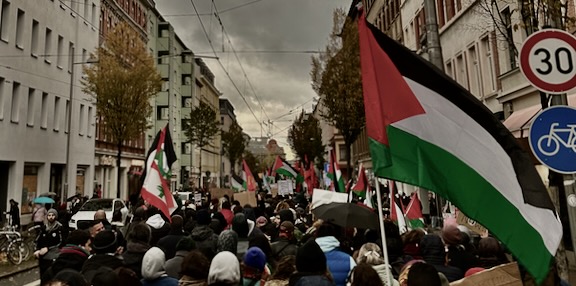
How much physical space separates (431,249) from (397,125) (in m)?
1.91

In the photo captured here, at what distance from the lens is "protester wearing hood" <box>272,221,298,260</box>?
19.8 ft

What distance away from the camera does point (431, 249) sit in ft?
16.5

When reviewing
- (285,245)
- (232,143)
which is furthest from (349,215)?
(232,143)

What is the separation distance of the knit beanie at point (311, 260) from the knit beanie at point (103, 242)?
8.48ft

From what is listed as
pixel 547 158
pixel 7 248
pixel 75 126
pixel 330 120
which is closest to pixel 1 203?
pixel 75 126

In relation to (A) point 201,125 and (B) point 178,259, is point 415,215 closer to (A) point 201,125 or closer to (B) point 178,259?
(B) point 178,259

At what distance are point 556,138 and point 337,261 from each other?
98.1 inches

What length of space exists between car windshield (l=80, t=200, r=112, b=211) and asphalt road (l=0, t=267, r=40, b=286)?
5749 millimetres

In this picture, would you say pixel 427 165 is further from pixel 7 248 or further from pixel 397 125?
pixel 7 248

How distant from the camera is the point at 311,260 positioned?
4.06 m

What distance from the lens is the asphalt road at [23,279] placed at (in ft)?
37.2

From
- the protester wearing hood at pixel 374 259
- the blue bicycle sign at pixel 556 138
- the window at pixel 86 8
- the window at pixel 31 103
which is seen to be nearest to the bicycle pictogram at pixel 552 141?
the blue bicycle sign at pixel 556 138

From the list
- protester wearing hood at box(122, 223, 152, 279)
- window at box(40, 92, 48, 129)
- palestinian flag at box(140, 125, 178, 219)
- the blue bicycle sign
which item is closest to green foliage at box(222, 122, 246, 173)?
window at box(40, 92, 48, 129)

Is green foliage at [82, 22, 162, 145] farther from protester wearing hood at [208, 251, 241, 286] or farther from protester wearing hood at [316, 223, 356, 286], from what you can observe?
protester wearing hood at [208, 251, 241, 286]
